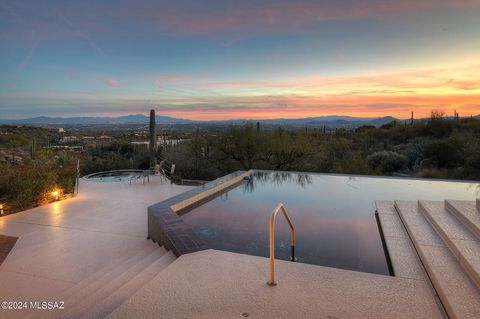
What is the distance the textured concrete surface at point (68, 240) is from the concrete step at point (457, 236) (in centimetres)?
396

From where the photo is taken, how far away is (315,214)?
5730 millimetres

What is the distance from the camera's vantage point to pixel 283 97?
16.6m

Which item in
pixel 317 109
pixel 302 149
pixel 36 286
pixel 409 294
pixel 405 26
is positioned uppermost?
pixel 405 26

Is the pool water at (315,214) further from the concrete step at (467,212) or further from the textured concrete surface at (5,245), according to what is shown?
the textured concrete surface at (5,245)

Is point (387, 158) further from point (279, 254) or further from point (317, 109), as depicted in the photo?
point (279, 254)

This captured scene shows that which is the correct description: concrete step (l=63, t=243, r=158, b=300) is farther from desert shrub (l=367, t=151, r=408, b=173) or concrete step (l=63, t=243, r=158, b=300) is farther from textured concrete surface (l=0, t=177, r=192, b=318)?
desert shrub (l=367, t=151, r=408, b=173)

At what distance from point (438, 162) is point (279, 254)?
43.1 ft

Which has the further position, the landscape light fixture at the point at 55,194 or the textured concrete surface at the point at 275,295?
the landscape light fixture at the point at 55,194

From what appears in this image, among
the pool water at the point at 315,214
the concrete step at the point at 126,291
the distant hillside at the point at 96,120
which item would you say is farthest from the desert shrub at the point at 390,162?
the distant hillside at the point at 96,120

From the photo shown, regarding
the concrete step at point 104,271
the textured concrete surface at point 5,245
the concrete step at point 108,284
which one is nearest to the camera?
the concrete step at point 108,284

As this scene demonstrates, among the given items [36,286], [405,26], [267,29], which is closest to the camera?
[36,286]

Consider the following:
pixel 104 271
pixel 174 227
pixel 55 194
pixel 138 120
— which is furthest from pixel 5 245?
pixel 138 120

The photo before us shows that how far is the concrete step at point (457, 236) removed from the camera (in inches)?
120

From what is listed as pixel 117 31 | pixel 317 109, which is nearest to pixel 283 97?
pixel 317 109
